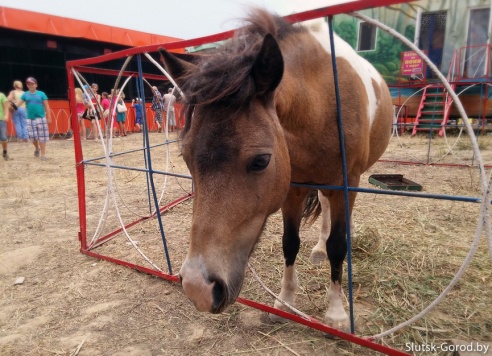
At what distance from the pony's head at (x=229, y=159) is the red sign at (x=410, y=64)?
575 inches

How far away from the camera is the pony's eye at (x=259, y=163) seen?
1.48 meters

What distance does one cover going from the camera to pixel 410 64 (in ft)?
45.5

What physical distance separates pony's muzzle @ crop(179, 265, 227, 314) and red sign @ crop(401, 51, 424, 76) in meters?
15.1

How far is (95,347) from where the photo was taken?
7.43ft

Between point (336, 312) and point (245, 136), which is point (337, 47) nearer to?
point (245, 136)

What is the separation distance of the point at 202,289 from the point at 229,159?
0.57 meters

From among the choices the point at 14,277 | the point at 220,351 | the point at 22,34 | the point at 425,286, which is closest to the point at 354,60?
the point at 425,286

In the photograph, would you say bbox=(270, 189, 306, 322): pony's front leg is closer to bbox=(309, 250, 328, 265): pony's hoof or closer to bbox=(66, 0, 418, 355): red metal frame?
bbox=(66, 0, 418, 355): red metal frame

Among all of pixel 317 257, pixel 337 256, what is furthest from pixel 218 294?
pixel 317 257

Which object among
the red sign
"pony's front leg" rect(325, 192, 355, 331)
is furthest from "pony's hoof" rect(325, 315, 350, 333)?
the red sign

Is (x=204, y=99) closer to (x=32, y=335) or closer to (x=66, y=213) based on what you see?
(x=32, y=335)

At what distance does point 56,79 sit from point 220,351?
1686cm

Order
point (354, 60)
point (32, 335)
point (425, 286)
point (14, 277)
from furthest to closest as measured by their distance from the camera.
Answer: point (14, 277), point (425, 286), point (354, 60), point (32, 335)

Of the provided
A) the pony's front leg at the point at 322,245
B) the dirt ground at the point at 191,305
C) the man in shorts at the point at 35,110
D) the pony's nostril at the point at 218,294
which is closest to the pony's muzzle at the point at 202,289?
the pony's nostril at the point at 218,294
